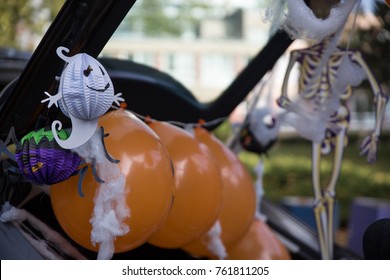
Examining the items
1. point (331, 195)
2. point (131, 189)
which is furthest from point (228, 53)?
point (131, 189)

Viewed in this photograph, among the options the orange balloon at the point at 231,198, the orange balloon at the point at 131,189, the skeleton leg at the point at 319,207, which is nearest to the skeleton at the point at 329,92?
the skeleton leg at the point at 319,207

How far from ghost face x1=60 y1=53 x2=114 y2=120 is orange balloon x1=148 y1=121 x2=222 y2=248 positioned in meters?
0.53

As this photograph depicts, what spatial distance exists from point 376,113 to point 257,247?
78 centimetres

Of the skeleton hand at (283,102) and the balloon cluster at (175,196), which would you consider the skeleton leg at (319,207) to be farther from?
the skeleton hand at (283,102)

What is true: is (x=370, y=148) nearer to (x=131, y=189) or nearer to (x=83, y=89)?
(x=131, y=189)

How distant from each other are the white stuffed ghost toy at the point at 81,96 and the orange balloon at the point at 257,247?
1136 mm

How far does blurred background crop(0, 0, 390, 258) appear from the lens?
3.45 metres

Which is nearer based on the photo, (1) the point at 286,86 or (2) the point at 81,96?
(2) the point at 81,96

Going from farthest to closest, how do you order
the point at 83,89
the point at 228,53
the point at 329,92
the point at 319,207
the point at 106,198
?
the point at 228,53 < the point at 319,207 < the point at 329,92 < the point at 106,198 < the point at 83,89

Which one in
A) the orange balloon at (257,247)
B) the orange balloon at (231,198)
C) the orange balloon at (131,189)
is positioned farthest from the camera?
the orange balloon at (257,247)

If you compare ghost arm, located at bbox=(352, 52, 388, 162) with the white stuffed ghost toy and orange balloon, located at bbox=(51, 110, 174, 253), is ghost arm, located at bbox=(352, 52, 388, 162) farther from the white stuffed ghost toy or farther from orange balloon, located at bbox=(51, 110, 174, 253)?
the white stuffed ghost toy

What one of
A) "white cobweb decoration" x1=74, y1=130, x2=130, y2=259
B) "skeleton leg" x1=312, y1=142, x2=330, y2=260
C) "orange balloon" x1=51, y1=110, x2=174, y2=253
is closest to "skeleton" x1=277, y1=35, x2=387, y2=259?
"skeleton leg" x1=312, y1=142, x2=330, y2=260

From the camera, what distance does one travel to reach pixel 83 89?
1813 millimetres

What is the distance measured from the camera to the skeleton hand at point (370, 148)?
261cm
